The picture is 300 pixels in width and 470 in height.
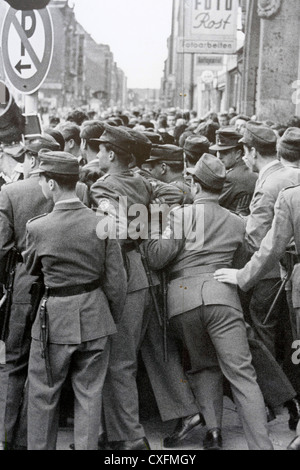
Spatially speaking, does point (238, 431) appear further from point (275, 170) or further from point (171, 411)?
point (275, 170)

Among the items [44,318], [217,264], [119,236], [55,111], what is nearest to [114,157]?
[119,236]

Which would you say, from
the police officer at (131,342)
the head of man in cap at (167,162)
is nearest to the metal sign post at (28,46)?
the head of man in cap at (167,162)

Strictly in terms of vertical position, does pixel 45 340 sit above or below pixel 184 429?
above

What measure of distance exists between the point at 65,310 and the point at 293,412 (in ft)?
7.13

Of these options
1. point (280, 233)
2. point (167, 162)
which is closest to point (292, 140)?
point (167, 162)

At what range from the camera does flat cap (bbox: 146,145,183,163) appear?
20.9ft

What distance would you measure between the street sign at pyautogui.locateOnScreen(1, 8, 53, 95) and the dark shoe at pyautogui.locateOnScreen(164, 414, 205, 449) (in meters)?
2.94

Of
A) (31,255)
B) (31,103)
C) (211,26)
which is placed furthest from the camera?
(211,26)

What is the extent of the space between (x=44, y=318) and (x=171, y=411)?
1.43 metres

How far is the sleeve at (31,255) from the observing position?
4.75m

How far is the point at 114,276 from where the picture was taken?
4.88m

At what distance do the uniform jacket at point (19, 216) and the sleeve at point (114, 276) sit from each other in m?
0.67

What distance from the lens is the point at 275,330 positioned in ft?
21.6
